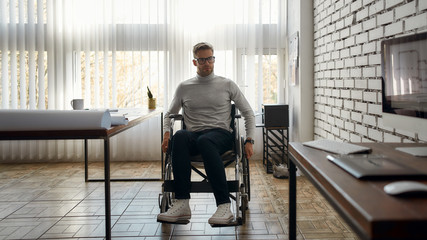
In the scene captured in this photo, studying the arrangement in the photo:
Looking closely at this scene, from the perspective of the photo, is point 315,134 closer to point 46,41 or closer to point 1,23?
point 46,41

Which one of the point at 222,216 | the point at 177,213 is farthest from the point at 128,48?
the point at 222,216

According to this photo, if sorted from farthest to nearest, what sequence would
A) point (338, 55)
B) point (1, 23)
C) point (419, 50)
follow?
point (1, 23)
point (338, 55)
point (419, 50)

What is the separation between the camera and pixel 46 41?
4.86 metres

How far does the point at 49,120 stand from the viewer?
1.77 m

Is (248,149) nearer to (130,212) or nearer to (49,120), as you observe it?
(130,212)

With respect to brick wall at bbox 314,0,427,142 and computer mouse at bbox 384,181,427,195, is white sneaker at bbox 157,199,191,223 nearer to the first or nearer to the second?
brick wall at bbox 314,0,427,142

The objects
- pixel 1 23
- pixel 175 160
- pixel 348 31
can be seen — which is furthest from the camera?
pixel 1 23

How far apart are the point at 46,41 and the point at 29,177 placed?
5.63 ft

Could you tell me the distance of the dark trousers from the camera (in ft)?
7.88

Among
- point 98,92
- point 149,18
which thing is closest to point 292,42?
point 149,18

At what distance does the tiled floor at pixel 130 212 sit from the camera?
2.44m

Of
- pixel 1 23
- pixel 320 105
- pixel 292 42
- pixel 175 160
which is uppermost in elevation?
pixel 1 23

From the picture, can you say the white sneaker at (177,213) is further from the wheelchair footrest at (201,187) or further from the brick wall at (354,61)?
the brick wall at (354,61)

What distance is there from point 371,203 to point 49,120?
4.75ft
